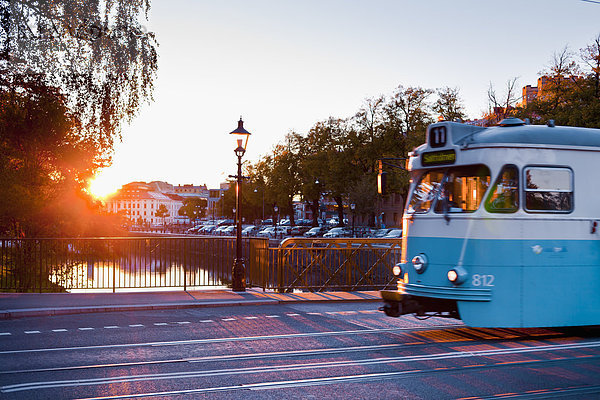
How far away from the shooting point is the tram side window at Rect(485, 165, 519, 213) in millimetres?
8789

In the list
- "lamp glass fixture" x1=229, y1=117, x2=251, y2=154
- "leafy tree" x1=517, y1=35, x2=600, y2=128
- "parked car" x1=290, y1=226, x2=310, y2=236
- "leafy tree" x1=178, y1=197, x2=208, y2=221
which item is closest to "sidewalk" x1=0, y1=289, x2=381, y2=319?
"lamp glass fixture" x1=229, y1=117, x2=251, y2=154

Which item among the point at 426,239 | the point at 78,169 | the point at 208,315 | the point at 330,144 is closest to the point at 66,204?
the point at 78,169

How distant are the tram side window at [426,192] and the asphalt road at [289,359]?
1964 millimetres

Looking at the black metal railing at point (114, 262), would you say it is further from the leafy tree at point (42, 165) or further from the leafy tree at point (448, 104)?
the leafy tree at point (448, 104)

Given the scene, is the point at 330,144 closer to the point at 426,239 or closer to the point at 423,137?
the point at 423,137

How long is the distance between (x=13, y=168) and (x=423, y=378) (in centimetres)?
1677

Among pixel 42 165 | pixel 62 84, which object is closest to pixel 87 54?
pixel 62 84

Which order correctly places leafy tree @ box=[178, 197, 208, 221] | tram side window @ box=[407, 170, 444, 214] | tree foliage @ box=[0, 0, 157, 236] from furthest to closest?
leafy tree @ box=[178, 197, 208, 221]
tree foliage @ box=[0, 0, 157, 236]
tram side window @ box=[407, 170, 444, 214]

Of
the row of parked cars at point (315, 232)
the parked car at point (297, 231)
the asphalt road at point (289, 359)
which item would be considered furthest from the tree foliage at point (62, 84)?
the parked car at point (297, 231)

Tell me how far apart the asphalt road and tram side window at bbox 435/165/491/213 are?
6.42 ft

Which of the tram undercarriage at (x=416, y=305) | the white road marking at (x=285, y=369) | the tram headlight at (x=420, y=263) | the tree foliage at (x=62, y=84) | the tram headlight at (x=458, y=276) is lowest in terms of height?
the white road marking at (x=285, y=369)

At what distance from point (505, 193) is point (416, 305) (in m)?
2.04

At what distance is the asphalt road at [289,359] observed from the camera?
652 centimetres

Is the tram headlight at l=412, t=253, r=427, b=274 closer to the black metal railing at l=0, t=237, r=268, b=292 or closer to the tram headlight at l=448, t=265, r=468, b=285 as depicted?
the tram headlight at l=448, t=265, r=468, b=285
